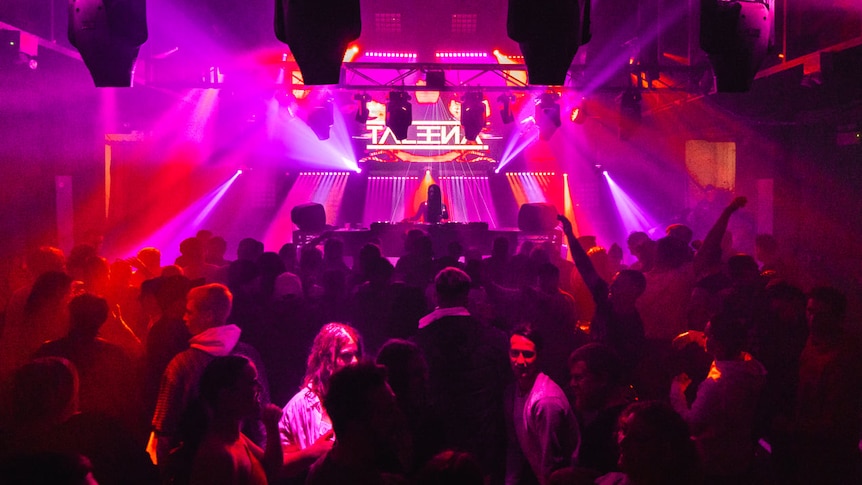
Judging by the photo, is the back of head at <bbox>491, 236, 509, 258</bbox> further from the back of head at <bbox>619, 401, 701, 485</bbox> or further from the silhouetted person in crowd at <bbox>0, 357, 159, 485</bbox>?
the silhouetted person in crowd at <bbox>0, 357, 159, 485</bbox>

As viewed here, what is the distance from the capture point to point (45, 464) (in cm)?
156

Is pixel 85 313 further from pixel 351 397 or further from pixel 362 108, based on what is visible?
pixel 362 108

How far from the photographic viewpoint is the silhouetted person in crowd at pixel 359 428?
6.11ft

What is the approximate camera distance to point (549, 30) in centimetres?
299

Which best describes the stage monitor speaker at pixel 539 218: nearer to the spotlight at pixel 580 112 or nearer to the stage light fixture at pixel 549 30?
the spotlight at pixel 580 112

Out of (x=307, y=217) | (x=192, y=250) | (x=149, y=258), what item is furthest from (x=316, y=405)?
(x=307, y=217)

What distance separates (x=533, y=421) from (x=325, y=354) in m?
0.89

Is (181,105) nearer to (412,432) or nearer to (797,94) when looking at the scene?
(797,94)

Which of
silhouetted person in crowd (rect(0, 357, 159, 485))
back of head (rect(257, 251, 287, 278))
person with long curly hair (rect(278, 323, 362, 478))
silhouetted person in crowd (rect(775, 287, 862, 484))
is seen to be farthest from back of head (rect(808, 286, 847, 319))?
back of head (rect(257, 251, 287, 278))

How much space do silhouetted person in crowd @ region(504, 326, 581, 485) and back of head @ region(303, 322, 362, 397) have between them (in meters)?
0.69

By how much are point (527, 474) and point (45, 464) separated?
172cm

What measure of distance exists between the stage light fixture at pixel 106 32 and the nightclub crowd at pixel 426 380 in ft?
3.74

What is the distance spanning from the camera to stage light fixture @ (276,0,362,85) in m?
2.92

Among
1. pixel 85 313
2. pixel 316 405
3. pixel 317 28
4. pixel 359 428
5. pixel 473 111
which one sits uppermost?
pixel 473 111
